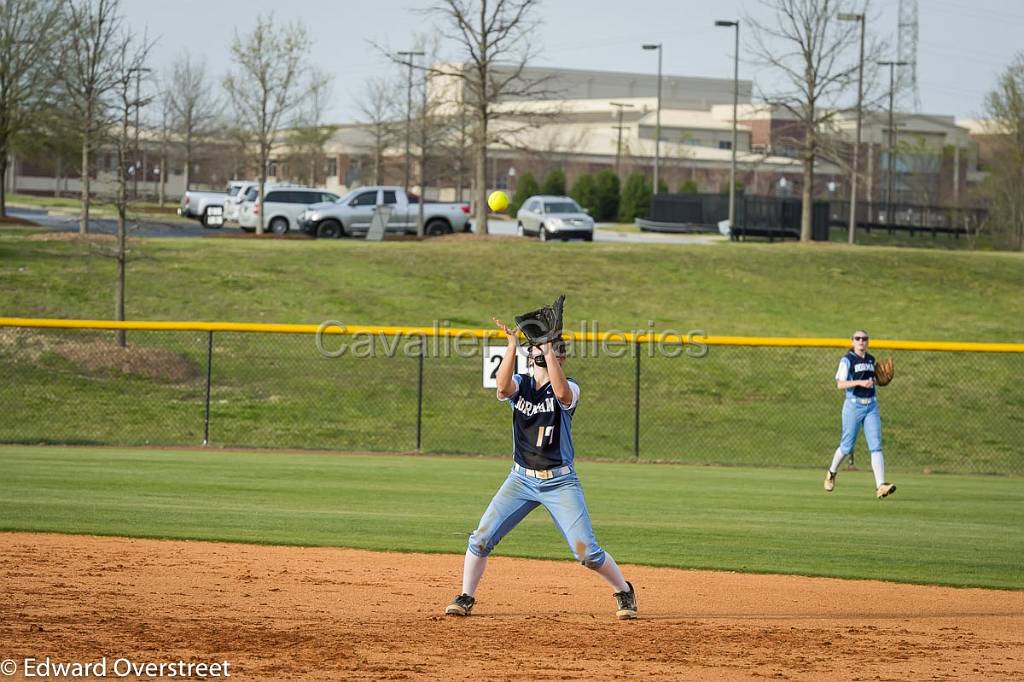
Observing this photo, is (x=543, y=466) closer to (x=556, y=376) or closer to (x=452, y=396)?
(x=556, y=376)

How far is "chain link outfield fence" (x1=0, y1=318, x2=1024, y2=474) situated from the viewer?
20.5 metres

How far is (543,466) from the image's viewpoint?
7934 mm

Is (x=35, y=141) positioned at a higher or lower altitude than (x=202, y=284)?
higher

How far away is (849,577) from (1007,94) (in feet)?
144

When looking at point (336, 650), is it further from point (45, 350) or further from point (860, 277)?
point (860, 277)

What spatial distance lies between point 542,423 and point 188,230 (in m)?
39.8

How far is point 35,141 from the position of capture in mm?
43812

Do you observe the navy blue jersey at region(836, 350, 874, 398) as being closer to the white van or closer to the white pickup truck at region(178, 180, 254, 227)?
the white van

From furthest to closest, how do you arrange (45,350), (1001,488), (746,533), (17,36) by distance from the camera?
1. (17,36)
2. (45,350)
3. (1001,488)
4. (746,533)

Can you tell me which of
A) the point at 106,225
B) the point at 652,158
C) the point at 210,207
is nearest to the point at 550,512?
the point at 106,225

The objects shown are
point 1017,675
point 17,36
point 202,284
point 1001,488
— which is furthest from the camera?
point 17,36

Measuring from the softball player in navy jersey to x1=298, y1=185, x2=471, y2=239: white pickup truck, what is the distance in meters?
32.8

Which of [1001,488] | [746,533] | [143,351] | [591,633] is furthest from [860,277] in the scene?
[591,633]

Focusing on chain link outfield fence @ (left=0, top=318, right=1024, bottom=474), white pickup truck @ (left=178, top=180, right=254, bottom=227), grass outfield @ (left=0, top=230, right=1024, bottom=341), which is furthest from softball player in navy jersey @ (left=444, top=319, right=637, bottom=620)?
white pickup truck @ (left=178, top=180, right=254, bottom=227)
